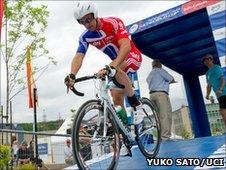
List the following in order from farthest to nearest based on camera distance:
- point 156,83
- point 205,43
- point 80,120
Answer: point 205,43
point 156,83
point 80,120

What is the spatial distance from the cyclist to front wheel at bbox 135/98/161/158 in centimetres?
31

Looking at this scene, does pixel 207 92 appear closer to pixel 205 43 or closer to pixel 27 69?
pixel 205 43

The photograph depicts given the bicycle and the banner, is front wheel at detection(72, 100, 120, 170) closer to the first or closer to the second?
the bicycle

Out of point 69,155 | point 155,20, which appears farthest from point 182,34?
point 69,155

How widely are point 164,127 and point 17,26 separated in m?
7.79

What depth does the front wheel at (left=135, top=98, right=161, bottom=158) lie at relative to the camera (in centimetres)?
482

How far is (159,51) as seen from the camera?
1207 centimetres

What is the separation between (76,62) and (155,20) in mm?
5747

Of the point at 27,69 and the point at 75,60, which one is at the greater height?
the point at 27,69

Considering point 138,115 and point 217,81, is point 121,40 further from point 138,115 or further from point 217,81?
point 217,81

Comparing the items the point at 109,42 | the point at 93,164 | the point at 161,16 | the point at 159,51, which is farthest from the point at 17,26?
the point at 93,164

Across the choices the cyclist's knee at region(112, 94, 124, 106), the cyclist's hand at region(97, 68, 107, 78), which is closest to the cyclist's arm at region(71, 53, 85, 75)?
the cyclist's hand at region(97, 68, 107, 78)

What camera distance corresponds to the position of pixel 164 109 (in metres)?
8.34

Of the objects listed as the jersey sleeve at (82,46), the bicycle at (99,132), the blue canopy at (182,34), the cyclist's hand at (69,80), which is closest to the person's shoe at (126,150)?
the bicycle at (99,132)
